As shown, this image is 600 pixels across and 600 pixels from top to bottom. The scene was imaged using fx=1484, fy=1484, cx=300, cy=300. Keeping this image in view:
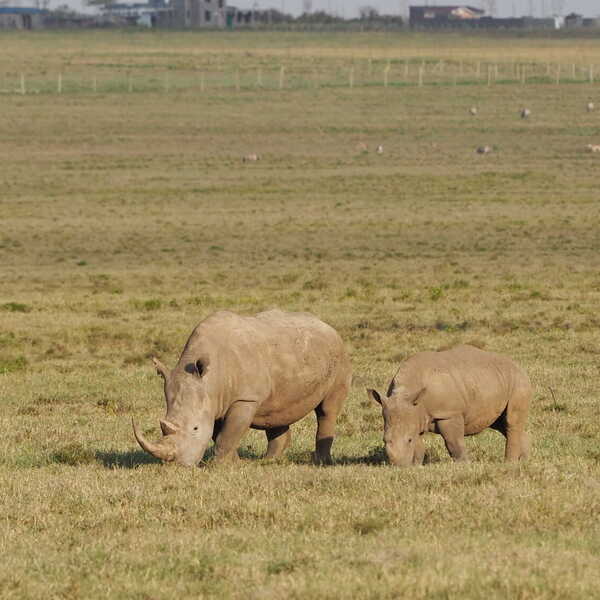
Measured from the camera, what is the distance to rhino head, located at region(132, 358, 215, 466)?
41.8ft

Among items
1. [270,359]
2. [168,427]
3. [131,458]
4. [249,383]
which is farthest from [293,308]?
[168,427]

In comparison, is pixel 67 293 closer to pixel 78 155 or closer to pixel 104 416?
pixel 104 416

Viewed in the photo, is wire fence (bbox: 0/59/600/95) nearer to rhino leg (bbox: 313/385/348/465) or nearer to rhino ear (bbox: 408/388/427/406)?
rhino leg (bbox: 313/385/348/465)

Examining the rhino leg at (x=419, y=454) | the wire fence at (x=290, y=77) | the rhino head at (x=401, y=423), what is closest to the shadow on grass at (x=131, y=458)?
the rhino head at (x=401, y=423)

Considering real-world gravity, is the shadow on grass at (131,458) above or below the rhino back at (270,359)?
below

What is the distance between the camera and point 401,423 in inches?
512

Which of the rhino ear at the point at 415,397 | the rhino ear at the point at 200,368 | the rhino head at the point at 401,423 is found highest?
the rhino ear at the point at 200,368

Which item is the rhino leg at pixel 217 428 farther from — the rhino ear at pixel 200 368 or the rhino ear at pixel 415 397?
the rhino ear at pixel 415 397

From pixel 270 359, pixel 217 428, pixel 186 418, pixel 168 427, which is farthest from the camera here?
pixel 270 359

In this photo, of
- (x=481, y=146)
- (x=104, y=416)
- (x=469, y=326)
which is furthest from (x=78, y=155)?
(x=104, y=416)

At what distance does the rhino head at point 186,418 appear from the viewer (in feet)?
41.8

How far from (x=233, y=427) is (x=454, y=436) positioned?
79.8 inches

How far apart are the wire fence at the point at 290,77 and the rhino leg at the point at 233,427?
2684 inches

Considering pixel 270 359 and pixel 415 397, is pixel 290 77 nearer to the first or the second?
pixel 270 359
